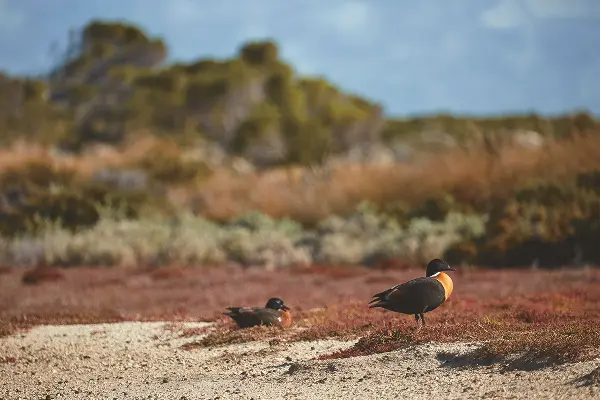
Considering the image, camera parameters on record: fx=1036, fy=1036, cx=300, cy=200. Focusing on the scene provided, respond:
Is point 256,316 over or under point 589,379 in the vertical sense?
over

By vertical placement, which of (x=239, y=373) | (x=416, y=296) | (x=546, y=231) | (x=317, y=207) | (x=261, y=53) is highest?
(x=261, y=53)

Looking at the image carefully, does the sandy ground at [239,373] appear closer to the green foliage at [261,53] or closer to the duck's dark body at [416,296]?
the duck's dark body at [416,296]

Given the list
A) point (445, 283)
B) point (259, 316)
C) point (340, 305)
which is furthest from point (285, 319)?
point (445, 283)

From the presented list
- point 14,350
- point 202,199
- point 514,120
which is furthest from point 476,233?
point 514,120

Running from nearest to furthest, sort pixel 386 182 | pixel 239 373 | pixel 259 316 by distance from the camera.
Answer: pixel 239 373
pixel 259 316
pixel 386 182

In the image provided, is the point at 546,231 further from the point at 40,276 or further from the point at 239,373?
the point at 239,373

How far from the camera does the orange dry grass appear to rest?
26.3m

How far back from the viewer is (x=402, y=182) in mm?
28656

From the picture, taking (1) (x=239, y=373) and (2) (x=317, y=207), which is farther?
(2) (x=317, y=207)

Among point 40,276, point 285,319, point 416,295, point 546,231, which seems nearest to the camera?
point 416,295

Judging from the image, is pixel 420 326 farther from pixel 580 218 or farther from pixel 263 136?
pixel 263 136

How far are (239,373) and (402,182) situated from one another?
63.0ft

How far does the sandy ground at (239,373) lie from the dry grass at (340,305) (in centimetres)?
38

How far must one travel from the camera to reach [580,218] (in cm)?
2145
